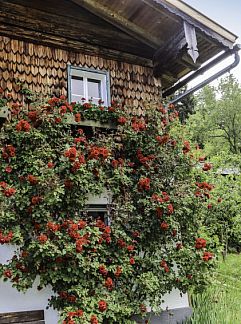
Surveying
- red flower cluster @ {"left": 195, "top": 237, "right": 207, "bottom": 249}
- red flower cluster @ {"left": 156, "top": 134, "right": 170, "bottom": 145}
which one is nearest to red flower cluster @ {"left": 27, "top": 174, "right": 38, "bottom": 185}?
red flower cluster @ {"left": 156, "top": 134, "right": 170, "bottom": 145}

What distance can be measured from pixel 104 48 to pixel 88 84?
785mm

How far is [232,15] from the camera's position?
1153 cm

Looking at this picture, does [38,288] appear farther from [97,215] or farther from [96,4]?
[96,4]

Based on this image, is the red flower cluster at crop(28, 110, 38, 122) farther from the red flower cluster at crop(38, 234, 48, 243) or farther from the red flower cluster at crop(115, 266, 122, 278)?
the red flower cluster at crop(115, 266, 122, 278)

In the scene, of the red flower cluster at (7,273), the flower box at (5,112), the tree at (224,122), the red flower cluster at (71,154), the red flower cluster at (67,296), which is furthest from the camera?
the tree at (224,122)

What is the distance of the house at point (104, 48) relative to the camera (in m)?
6.25

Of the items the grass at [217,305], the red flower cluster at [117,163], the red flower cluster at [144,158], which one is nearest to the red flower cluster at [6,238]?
the red flower cluster at [117,163]

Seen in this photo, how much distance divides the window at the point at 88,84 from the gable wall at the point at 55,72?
4.1 inches

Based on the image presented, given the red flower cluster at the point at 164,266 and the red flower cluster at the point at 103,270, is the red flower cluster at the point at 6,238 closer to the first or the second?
the red flower cluster at the point at 103,270

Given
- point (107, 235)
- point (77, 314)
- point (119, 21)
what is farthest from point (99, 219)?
point (119, 21)

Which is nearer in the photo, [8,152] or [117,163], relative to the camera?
[8,152]

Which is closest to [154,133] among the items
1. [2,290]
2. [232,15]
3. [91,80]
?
[91,80]

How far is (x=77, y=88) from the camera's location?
6.80m

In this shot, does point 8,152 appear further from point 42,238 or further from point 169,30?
point 169,30
